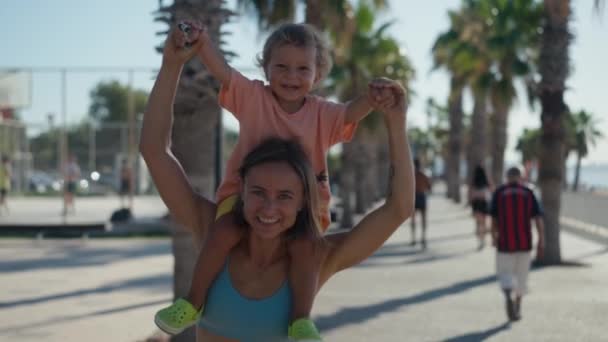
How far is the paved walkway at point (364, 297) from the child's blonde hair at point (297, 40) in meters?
5.24

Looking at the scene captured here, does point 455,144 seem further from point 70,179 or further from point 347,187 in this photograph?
point 70,179

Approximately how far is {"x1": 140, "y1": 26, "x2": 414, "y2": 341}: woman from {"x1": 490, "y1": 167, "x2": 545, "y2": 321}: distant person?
7.18 metres

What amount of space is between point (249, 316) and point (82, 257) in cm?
1273

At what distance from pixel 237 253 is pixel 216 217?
0.16 m

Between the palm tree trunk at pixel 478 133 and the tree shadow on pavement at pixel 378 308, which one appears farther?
the palm tree trunk at pixel 478 133

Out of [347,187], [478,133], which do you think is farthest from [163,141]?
[478,133]

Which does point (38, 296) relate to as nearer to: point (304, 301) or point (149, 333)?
point (149, 333)

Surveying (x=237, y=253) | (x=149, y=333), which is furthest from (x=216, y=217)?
(x=149, y=333)

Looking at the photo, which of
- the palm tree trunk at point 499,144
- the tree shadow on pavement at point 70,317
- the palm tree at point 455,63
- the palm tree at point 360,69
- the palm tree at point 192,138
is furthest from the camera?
the palm tree trunk at point 499,144

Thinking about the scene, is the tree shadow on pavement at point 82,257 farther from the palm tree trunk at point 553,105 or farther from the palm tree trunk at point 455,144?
the palm tree trunk at point 455,144

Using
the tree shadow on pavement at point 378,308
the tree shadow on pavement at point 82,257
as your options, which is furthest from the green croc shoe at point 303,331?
the tree shadow on pavement at point 82,257

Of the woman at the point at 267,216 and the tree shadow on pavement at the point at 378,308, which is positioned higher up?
the woman at the point at 267,216

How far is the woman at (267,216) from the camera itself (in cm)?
245

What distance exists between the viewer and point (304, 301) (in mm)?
2461
